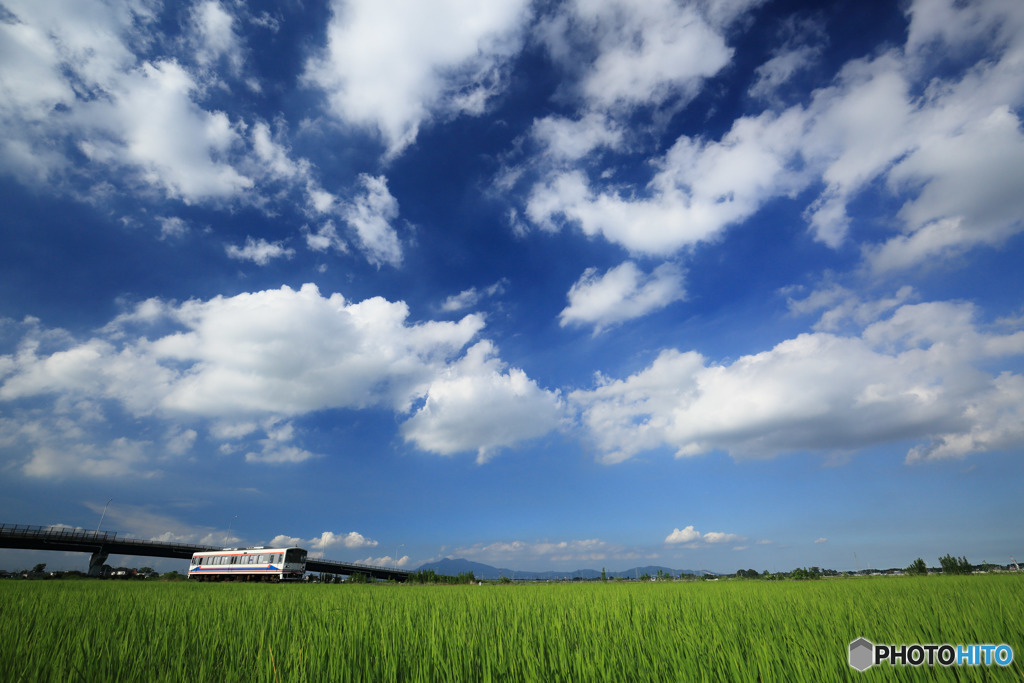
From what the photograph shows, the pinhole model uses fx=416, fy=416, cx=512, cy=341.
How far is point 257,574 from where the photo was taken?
33.8 metres

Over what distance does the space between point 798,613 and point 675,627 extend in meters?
2.39

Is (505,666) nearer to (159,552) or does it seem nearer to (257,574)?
(257,574)

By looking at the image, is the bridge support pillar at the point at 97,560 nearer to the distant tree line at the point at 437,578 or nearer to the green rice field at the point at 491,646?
the distant tree line at the point at 437,578

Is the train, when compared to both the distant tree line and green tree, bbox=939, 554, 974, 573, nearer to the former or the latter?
the distant tree line

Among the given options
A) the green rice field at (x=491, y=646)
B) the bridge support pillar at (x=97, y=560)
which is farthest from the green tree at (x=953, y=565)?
the bridge support pillar at (x=97, y=560)

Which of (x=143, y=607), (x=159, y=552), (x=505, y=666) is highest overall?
(x=505, y=666)

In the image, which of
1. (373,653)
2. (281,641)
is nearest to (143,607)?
(281,641)

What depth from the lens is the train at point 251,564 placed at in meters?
32.3

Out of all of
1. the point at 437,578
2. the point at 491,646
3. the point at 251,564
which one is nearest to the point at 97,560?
the point at 251,564

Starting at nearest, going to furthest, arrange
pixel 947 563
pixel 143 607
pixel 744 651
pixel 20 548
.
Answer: pixel 744 651 → pixel 143 607 → pixel 947 563 → pixel 20 548

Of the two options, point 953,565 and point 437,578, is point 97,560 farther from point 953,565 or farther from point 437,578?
point 953,565

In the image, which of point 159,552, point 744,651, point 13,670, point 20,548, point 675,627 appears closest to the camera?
point 13,670

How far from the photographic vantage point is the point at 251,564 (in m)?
33.9

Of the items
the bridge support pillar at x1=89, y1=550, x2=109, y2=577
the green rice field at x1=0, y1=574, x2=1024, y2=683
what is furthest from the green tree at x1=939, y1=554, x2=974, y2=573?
the bridge support pillar at x1=89, y1=550, x2=109, y2=577
